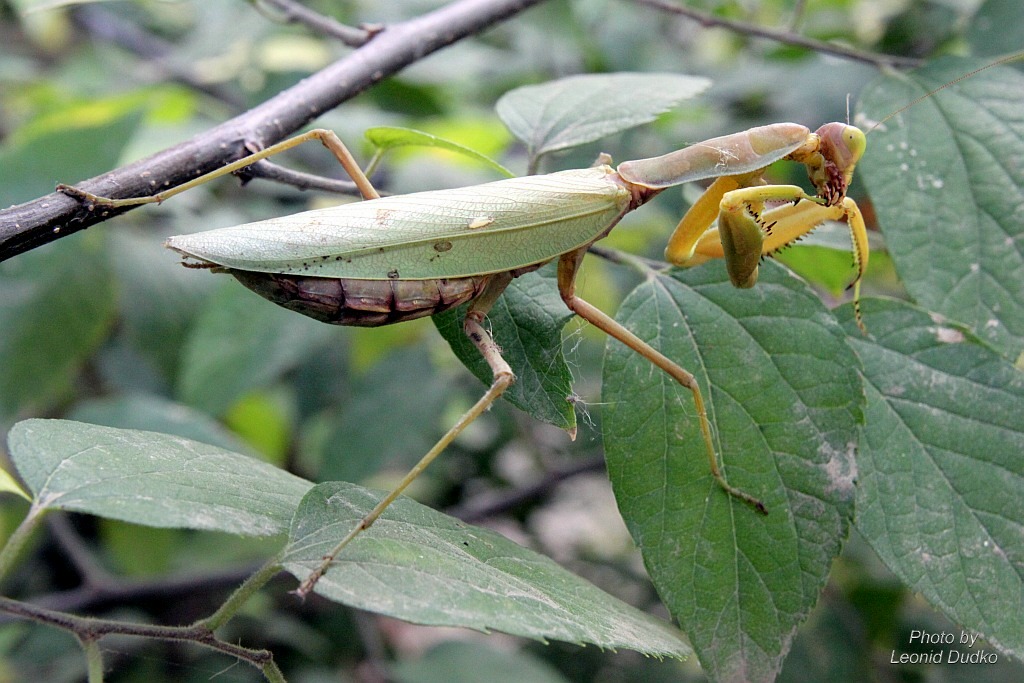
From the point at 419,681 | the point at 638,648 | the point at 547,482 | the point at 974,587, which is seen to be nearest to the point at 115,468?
the point at 638,648

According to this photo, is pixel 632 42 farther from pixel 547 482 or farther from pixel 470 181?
pixel 547 482

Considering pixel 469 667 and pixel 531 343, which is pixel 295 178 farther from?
pixel 469 667

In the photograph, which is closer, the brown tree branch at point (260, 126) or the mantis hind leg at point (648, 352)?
the brown tree branch at point (260, 126)

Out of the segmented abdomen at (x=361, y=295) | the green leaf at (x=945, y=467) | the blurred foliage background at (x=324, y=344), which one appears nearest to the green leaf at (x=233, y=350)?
the blurred foliage background at (x=324, y=344)

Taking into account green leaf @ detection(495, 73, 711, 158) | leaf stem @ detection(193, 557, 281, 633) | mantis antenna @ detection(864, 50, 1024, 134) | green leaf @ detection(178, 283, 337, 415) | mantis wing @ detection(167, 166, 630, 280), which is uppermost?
mantis antenna @ detection(864, 50, 1024, 134)

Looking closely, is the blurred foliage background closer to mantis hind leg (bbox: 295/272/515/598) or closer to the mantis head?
the mantis head

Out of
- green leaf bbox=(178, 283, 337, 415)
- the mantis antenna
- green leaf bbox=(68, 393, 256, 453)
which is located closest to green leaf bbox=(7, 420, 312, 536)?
green leaf bbox=(68, 393, 256, 453)

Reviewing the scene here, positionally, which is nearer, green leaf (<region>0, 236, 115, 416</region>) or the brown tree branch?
the brown tree branch

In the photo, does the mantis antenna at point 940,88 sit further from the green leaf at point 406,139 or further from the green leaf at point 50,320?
the green leaf at point 50,320
